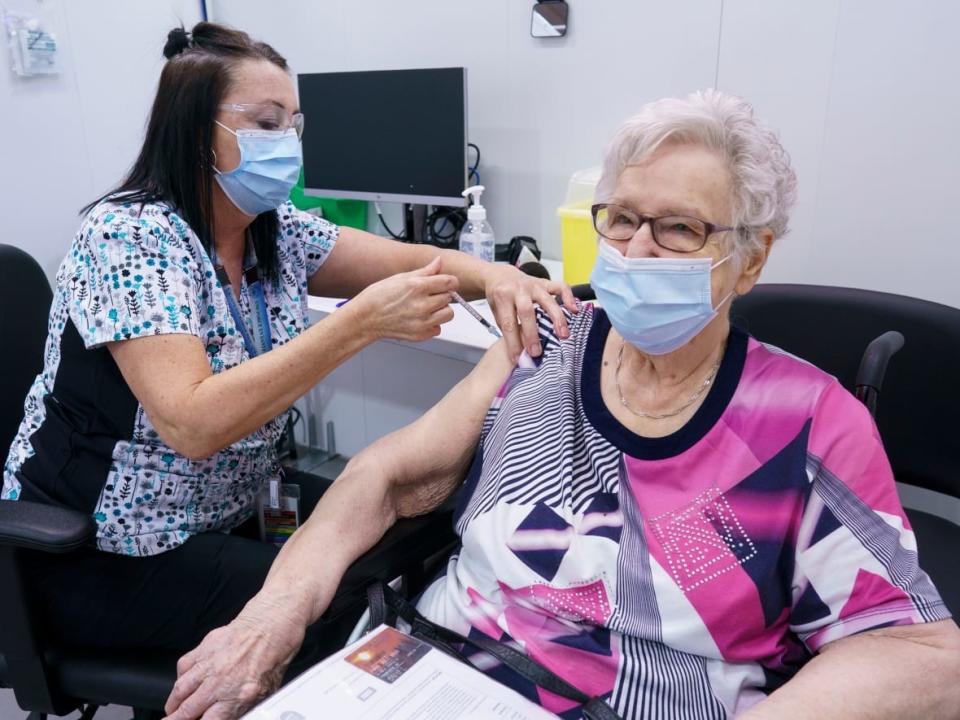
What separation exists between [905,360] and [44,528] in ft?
5.10

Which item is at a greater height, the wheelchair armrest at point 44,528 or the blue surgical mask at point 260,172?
the blue surgical mask at point 260,172

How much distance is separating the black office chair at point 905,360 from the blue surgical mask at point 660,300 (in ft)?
1.29

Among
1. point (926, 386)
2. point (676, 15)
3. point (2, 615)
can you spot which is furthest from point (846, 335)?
point (2, 615)

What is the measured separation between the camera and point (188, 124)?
143 centimetres

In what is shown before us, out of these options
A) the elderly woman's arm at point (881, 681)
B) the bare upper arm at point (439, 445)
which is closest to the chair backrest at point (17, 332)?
the bare upper arm at point (439, 445)

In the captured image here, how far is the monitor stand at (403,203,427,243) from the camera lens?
2744 millimetres

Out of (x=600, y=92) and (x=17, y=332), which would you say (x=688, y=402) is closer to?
(x=17, y=332)

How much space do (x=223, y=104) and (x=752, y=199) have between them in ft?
3.17

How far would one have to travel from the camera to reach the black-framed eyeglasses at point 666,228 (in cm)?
111

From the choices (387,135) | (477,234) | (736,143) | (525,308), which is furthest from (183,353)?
(387,135)

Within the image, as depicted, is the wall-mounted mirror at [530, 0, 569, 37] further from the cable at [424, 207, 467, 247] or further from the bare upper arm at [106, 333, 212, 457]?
the bare upper arm at [106, 333, 212, 457]

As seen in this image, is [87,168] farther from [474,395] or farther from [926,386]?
[926,386]

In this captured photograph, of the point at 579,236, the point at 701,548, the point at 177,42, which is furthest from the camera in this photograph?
the point at 579,236

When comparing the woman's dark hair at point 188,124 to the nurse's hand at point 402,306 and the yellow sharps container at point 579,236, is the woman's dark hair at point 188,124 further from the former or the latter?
the yellow sharps container at point 579,236
